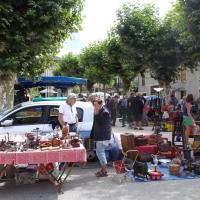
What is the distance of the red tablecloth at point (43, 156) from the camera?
7.09 m

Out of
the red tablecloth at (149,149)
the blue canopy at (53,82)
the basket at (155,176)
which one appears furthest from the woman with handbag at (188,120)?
the blue canopy at (53,82)

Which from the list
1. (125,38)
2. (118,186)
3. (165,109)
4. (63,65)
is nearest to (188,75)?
(125,38)

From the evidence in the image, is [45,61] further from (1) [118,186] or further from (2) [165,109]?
(2) [165,109]

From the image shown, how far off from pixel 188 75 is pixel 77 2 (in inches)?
950

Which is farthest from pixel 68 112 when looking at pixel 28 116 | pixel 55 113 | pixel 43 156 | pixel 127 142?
pixel 43 156

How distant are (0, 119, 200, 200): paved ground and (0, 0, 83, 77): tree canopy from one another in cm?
469

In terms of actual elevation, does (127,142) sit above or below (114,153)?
above

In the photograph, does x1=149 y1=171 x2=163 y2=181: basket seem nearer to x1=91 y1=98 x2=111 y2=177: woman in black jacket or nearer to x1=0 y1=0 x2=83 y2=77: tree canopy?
x1=91 y1=98 x2=111 y2=177: woman in black jacket

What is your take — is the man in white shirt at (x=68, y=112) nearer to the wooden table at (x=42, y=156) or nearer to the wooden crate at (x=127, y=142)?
the wooden crate at (x=127, y=142)

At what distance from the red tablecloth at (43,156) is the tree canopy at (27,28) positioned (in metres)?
5.22

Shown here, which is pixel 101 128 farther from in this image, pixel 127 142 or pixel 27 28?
pixel 27 28

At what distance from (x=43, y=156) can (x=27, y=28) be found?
581cm

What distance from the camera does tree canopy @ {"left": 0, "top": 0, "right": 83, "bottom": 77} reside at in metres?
11.7

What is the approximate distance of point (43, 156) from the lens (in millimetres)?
7188
